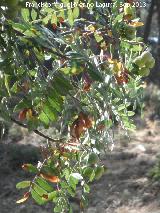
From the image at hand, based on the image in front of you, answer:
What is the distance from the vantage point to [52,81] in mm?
1340

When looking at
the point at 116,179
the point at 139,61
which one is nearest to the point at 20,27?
the point at 139,61

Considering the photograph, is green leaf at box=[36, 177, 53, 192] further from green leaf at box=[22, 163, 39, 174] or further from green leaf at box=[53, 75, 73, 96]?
green leaf at box=[53, 75, 73, 96]

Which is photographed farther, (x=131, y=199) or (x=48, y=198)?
(x=131, y=199)

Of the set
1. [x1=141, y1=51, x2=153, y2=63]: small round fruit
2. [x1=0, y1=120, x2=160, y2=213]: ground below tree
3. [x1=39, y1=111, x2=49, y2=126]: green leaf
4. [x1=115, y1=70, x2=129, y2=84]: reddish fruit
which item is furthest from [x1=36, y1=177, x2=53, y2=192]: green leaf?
[x1=0, y1=120, x2=160, y2=213]: ground below tree

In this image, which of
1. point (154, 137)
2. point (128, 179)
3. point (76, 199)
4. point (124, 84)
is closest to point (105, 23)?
point (124, 84)

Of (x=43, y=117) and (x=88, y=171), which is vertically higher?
(x=43, y=117)

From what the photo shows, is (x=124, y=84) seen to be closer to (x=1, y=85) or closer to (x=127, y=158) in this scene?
(x=1, y=85)

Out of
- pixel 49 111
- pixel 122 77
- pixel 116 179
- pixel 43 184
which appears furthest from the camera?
pixel 116 179

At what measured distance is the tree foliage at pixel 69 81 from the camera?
A: 1360mm

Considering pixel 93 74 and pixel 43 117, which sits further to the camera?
pixel 43 117

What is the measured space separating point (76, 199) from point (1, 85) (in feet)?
14.3

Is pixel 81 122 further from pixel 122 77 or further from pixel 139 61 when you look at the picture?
pixel 139 61

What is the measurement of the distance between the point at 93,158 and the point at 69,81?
0.41m

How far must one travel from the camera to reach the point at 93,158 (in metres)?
1.70
